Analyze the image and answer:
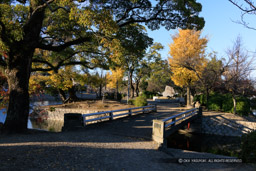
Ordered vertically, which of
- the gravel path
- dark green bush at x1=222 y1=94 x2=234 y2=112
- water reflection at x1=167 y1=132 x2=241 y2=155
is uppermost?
dark green bush at x1=222 y1=94 x2=234 y2=112

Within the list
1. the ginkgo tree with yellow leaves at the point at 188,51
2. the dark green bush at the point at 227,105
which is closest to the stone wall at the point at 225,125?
the dark green bush at the point at 227,105

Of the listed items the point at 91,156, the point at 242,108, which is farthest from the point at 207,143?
the point at 91,156

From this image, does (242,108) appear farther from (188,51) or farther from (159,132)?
(159,132)

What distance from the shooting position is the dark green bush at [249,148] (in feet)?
21.8

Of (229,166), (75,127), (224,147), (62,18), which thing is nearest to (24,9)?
(62,18)

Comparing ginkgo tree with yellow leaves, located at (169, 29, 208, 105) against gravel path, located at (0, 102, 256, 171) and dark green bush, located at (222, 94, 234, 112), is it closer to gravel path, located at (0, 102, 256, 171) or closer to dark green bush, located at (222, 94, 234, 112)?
dark green bush, located at (222, 94, 234, 112)

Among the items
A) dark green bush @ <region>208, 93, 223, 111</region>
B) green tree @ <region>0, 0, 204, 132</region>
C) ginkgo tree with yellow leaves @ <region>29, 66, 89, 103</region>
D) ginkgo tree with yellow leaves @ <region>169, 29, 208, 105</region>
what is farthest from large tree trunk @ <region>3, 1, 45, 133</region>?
dark green bush @ <region>208, 93, 223, 111</region>

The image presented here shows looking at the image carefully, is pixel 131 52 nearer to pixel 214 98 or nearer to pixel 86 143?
pixel 86 143

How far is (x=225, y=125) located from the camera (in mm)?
17844

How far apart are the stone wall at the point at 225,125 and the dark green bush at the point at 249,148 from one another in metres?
11.3

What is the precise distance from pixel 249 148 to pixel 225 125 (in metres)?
12.2

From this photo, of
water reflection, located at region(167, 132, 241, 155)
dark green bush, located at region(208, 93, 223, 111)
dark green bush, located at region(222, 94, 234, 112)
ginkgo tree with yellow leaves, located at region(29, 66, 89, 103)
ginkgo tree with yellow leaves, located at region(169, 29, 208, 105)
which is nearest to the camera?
water reflection, located at region(167, 132, 241, 155)

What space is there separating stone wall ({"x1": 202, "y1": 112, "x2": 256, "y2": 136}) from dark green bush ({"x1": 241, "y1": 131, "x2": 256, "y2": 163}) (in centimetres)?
1129

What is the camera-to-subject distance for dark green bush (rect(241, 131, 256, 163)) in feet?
21.8
